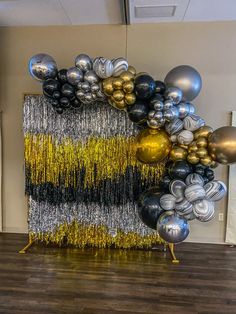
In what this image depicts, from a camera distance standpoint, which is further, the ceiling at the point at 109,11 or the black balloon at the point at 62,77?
the ceiling at the point at 109,11

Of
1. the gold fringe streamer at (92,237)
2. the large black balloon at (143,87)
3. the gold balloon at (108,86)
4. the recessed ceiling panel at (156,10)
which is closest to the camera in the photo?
the large black balloon at (143,87)

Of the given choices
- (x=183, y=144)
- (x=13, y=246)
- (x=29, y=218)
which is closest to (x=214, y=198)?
(x=183, y=144)

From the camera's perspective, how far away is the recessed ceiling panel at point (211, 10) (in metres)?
3.18

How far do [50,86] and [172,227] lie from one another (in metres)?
1.90

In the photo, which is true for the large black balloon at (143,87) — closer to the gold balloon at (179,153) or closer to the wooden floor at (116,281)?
the gold balloon at (179,153)

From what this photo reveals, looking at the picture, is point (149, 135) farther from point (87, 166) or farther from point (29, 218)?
point (29, 218)

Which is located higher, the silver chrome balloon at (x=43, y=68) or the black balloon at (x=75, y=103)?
the silver chrome balloon at (x=43, y=68)

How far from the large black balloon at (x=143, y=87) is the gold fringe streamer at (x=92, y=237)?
1.76m

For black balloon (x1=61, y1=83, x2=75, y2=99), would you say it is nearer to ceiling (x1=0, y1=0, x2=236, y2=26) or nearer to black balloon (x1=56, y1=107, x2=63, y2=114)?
black balloon (x1=56, y1=107, x2=63, y2=114)

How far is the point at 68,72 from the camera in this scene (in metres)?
2.97

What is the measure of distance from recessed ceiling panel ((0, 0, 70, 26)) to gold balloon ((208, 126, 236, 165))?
2269 millimetres

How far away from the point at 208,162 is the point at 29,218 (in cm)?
232

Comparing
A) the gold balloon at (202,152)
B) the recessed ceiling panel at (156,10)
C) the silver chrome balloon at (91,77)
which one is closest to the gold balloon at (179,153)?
the gold balloon at (202,152)

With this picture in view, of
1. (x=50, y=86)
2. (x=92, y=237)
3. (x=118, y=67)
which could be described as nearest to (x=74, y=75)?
(x=50, y=86)
